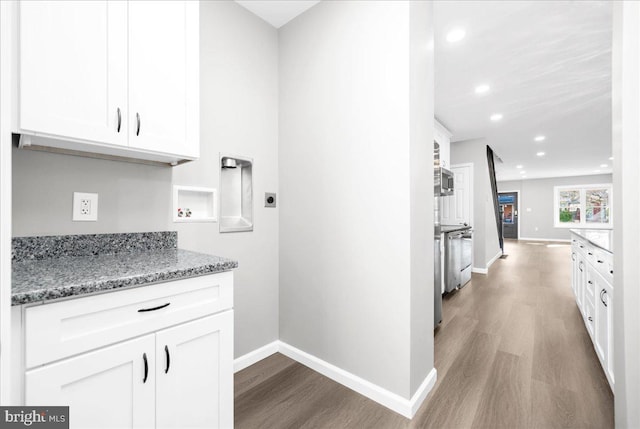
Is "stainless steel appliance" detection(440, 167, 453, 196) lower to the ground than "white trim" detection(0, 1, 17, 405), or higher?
higher

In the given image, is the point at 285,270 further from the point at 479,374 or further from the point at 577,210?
the point at 577,210

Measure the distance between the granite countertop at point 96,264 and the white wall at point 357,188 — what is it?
2.80 feet

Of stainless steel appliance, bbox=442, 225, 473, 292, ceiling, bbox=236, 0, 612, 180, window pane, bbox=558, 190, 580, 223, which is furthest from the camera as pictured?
window pane, bbox=558, 190, 580, 223

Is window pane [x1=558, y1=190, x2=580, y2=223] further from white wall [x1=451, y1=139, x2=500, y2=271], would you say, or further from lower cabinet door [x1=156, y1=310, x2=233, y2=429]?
lower cabinet door [x1=156, y1=310, x2=233, y2=429]

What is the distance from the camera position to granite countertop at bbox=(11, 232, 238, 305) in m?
0.84

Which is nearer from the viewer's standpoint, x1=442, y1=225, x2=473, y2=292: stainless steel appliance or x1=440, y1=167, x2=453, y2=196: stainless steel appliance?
x1=442, y1=225, x2=473, y2=292: stainless steel appliance

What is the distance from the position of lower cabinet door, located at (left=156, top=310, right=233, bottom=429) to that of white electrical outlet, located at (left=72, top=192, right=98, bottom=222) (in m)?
0.76

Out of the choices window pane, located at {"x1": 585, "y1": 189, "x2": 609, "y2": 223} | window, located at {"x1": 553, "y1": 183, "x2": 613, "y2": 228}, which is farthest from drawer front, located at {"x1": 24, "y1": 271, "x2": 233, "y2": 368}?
window pane, located at {"x1": 585, "y1": 189, "x2": 609, "y2": 223}

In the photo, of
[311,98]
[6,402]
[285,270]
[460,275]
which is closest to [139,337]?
[6,402]

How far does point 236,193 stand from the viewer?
2047 millimetres

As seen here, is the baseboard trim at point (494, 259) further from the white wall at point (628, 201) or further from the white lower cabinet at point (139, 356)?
the white lower cabinet at point (139, 356)

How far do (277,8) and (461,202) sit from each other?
4891 millimetres

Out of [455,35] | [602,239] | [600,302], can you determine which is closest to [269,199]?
[455,35]
